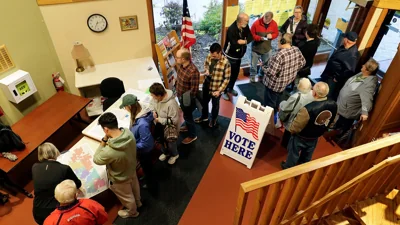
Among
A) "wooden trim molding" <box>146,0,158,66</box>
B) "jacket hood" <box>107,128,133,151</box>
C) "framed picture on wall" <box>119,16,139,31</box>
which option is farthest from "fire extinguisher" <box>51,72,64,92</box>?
"jacket hood" <box>107,128,133,151</box>

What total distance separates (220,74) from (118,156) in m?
2.02

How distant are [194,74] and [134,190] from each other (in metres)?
1.69

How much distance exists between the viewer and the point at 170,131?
354 cm

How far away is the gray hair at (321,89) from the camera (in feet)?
9.96

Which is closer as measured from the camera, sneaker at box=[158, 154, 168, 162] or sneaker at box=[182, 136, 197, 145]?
sneaker at box=[158, 154, 168, 162]

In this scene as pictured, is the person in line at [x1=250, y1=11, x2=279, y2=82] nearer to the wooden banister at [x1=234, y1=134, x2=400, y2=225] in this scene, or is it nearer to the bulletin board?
the bulletin board

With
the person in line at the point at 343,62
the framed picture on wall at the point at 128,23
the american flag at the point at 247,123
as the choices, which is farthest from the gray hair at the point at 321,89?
the framed picture on wall at the point at 128,23

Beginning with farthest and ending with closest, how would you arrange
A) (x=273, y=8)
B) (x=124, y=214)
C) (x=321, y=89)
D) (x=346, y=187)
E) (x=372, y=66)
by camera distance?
(x=273, y=8), (x=372, y=66), (x=124, y=214), (x=321, y=89), (x=346, y=187)

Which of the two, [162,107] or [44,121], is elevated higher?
[162,107]

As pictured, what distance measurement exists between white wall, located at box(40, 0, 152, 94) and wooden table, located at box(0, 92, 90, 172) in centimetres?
69

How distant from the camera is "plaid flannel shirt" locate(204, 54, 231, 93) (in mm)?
3961

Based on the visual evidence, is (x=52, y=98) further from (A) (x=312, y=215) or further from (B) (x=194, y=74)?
(A) (x=312, y=215)

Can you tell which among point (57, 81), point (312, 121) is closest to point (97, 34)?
point (57, 81)

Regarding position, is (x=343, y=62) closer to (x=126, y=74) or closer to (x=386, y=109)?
(x=386, y=109)
